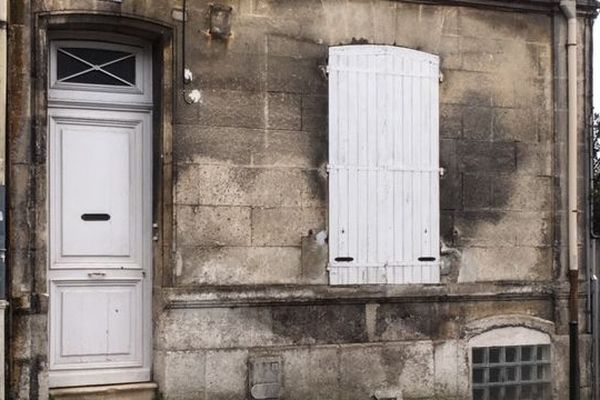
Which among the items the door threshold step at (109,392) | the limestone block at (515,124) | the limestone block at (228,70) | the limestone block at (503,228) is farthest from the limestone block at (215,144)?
the limestone block at (515,124)

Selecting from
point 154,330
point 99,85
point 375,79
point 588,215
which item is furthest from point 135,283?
point 588,215

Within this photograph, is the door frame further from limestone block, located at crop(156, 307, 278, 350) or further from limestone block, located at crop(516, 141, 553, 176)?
limestone block, located at crop(516, 141, 553, 176)

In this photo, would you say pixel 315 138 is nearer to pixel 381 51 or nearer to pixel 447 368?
pixel 381 51

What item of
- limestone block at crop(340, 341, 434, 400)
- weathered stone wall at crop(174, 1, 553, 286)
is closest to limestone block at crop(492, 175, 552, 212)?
weathered stone wall at crop(174, 1, 553, 286)

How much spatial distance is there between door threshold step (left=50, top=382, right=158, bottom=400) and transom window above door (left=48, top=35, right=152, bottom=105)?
2297 mm

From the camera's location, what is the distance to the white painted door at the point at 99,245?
24.6 feet

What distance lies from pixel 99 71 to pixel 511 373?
4.56 metres

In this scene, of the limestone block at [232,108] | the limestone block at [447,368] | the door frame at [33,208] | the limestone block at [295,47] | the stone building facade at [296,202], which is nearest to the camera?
the door frame at [33,208]

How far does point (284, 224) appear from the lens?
793 cm

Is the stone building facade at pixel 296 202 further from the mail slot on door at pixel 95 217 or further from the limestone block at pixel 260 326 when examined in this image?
the mail slot on door at pixel 95 217

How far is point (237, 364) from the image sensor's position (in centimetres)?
772

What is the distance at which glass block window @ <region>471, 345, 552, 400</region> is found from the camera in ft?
28.1

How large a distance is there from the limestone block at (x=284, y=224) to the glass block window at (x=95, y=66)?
1.55 metres

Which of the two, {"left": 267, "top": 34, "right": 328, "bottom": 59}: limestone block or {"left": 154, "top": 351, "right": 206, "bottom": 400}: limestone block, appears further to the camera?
{"left": 267, "top": 34, "right": 328, "bottom": 59}: limestone block
